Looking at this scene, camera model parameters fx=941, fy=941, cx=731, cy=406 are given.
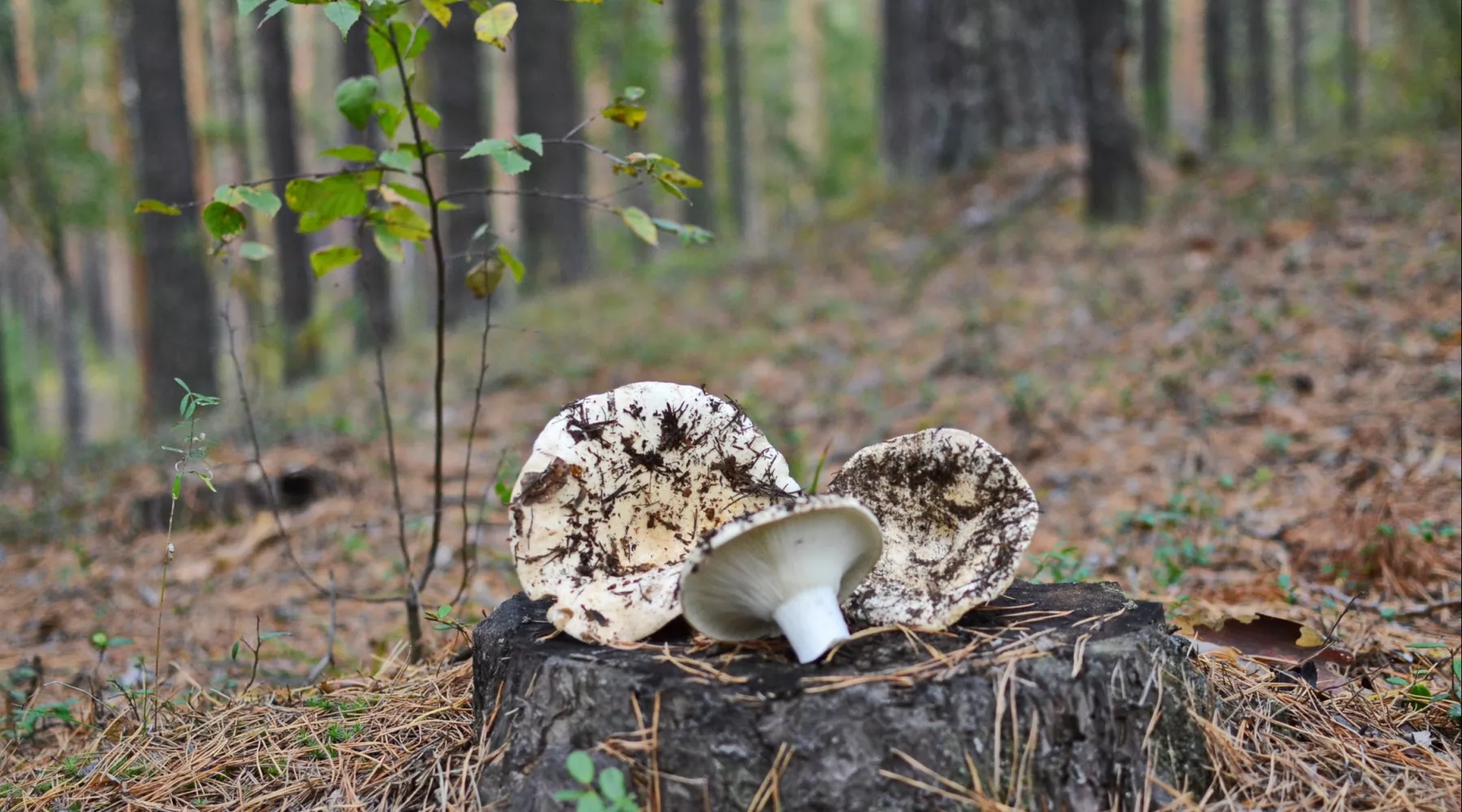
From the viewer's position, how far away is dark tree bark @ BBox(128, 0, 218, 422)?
9672mm

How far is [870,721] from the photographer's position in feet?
5.71

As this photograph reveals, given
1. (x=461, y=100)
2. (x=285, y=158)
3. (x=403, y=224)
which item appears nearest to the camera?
(x=403, y=224)

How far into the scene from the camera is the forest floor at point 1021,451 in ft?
7.78

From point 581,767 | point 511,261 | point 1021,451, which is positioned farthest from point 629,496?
point 1021,451

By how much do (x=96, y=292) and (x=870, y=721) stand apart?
134 feet

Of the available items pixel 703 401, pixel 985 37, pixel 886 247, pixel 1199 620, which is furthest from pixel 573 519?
pixel 985 37

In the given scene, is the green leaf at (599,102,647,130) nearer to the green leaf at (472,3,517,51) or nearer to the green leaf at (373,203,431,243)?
the green leaf at (472,3,517,51)

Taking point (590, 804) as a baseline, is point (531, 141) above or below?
above

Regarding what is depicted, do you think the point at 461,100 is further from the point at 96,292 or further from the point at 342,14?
the point at 96,292

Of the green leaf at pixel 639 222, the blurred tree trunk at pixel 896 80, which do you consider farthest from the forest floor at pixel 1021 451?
the blurred tree trunk at pixel 896 80

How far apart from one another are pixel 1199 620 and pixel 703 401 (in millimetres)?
1687

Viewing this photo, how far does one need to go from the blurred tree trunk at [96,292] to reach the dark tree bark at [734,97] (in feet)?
78.1

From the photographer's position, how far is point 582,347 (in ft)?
28.1

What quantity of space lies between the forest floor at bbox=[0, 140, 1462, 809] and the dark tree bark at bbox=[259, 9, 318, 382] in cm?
379
